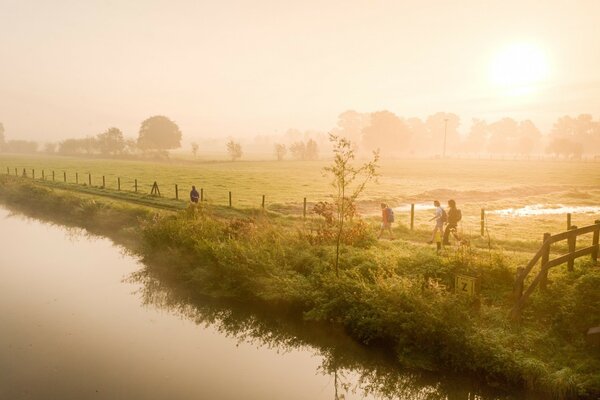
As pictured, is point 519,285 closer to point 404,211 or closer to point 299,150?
point 404,211

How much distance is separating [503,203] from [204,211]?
29.4 m

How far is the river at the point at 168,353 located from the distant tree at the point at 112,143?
11550 centimetres

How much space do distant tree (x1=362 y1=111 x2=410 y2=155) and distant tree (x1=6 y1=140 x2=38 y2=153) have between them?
4831 inches

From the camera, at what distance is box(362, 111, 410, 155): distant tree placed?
155375 mm

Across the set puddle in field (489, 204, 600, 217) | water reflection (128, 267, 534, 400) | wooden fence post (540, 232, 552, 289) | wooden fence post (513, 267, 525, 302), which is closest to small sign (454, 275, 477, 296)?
wooden fence post (513, 267, 525, 302)

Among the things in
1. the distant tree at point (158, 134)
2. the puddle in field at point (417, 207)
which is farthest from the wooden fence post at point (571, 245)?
the distant tree at point (158, 134)

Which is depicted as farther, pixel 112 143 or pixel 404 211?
pixel 112 143

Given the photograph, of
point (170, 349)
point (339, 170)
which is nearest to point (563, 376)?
point (339, 170)

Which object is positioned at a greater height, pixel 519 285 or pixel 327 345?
pixel 519 285

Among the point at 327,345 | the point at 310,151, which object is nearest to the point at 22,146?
the point at 310,151

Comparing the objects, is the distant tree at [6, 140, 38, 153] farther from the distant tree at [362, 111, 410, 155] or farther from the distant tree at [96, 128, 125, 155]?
the distant tree at [362, 111, 410, 155]

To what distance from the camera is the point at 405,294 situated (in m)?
12.0

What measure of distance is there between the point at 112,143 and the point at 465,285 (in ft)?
418

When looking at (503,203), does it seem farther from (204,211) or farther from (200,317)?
(200,317)
